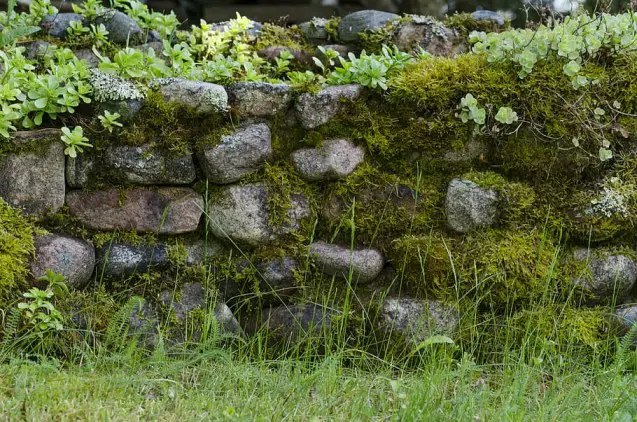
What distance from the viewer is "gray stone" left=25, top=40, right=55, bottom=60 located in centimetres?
365

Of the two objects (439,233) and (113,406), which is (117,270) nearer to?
(113,406)

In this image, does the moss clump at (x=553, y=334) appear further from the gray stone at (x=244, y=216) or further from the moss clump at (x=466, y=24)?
the moss clump at (x=466, y=24)

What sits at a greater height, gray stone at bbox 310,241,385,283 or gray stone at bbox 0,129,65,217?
gray stone at bbox 0,129,65,217

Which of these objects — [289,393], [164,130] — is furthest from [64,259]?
[289,393]

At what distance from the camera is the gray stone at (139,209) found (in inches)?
123

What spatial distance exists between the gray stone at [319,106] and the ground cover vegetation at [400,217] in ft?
0.11

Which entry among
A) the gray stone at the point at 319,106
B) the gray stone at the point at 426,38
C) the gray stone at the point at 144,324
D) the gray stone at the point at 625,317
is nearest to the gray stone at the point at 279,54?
the gray stone at the point at 426,38

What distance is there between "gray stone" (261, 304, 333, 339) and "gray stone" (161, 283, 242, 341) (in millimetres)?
152

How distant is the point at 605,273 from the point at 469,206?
66cm

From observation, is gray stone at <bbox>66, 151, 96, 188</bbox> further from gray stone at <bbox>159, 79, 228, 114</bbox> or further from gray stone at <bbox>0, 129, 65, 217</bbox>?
gray stone at <bbox>159, 79, 228, 114</bbox>

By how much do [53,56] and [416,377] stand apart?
241 centimetres

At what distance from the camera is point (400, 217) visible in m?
3.27

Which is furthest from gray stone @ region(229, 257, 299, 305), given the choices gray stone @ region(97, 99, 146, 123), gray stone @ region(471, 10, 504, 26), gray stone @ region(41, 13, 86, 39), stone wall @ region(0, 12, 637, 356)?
gray stone @ region(471, 10, 504, 26)

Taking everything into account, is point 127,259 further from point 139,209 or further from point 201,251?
point 201,251
